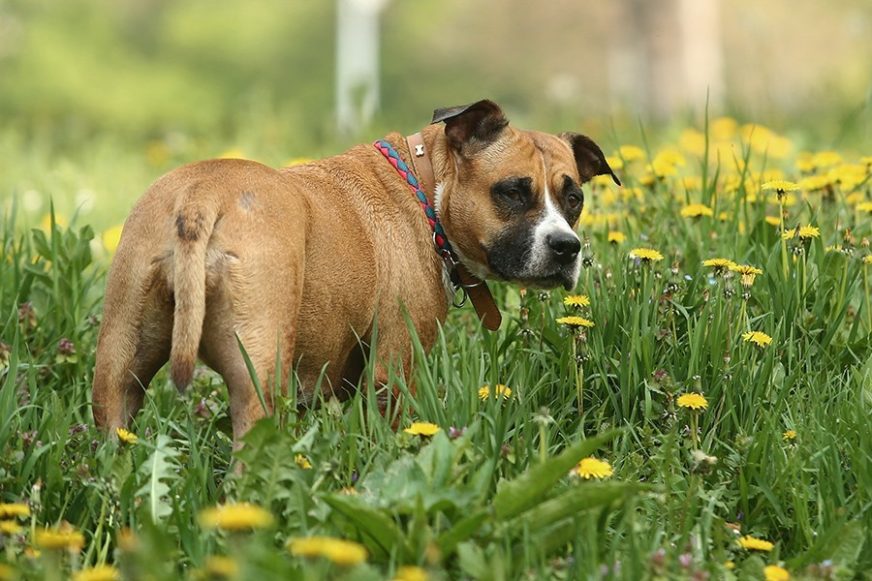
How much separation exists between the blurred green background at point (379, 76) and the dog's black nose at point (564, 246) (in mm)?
1388

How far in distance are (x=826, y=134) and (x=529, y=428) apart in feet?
19.6

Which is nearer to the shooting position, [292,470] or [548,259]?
[292,470]

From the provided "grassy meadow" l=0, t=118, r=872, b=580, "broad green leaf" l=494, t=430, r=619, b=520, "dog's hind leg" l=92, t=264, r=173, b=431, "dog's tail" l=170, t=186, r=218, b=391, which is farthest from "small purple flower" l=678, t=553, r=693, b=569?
"dog's hind leg" l=92, t=264, r=173, b=431

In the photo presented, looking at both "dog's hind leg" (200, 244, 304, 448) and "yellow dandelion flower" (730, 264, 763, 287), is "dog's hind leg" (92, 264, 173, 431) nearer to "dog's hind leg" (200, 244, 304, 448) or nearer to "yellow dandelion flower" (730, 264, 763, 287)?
"dog's hind leg" (200, 244, 304, 448)

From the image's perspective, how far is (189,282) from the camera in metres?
3.38

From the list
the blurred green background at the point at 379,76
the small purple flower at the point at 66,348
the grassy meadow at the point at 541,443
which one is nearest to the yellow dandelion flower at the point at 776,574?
the grassy meadow at the point at 541,443

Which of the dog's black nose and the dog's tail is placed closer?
the dog's tail

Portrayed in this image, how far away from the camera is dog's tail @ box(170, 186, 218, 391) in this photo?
3336 millimetres

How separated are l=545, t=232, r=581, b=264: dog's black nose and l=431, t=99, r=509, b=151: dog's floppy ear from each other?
473mm

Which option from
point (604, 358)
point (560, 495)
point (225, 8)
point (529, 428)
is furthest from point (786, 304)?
point (225, 8)

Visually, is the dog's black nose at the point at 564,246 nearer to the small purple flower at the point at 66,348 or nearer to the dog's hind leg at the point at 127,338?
the dog's hind leg at the point at 127,338

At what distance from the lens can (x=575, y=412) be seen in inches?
161

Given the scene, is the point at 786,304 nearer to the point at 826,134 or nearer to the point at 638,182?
the point at 638,182

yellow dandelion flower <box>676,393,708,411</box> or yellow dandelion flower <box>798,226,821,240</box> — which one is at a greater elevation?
yellow dandelion flower <box>798,226,821,240</box>
